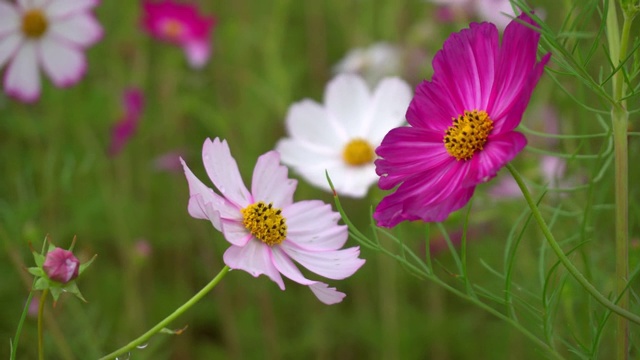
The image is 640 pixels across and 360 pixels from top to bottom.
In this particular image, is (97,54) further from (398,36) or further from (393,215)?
(393,215)

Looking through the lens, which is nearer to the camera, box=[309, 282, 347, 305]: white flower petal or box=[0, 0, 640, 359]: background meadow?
box=[309, 282, 347, 305]: white flower petal

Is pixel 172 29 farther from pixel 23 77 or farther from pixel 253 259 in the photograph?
pixel 253 259

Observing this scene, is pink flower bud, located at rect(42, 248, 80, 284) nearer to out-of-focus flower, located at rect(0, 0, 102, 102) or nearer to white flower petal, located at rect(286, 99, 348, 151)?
white flower petal, located at rect(286, 99, 348, 151)

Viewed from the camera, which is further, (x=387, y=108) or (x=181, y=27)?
(x=181, y=27)

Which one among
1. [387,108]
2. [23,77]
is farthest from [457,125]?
[23,77]

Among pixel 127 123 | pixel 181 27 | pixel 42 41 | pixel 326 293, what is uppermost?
pixel 181 27

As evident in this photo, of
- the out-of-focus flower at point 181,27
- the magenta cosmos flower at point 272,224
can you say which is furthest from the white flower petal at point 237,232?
the out-of-focus flower at point 181,27

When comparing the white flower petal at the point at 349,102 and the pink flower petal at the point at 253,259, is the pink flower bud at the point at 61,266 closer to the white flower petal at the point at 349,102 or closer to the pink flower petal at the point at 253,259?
the pink flower petal at the point at 253,259

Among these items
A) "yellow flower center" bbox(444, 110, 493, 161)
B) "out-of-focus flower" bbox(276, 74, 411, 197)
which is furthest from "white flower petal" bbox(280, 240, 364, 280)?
"out-of-focus flower" bbox(276, 74, 411, 197)
